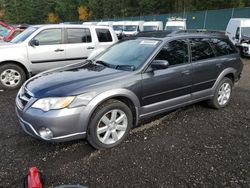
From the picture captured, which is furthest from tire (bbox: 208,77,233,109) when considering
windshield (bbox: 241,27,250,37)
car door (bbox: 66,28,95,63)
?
windshield (bbox: 241,27,250,37)

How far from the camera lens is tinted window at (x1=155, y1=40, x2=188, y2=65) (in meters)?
4.12

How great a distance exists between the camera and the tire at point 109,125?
3418 millimetres

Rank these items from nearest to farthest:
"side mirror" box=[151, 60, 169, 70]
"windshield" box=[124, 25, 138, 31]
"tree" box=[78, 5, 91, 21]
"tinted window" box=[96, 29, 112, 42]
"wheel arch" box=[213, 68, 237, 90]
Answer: "side mirror" box=[151, 60, 169, 70] < "wheel arch" box=[213, 68, 237, 90] < "tinted window" box=[96, 29, 112, 42] < "windshield" box=[124, 25, 138, 31] < "tree" box=[78, 5, 91, 21]

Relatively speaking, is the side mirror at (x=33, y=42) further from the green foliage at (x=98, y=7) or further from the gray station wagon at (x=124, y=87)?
the green foliage at (x=98, y=7)

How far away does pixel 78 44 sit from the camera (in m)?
7.52

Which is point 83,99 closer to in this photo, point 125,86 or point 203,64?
point 125,86

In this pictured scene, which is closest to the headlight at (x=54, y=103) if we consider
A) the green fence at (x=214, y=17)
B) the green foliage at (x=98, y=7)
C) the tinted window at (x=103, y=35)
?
the tinted window at (x=103, y=35)

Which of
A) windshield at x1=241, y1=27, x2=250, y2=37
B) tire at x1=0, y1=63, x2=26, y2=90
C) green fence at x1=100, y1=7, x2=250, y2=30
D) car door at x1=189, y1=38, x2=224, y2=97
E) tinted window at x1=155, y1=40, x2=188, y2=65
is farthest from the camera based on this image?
green fence at x1=100, y1=7, x2=250, y2=30

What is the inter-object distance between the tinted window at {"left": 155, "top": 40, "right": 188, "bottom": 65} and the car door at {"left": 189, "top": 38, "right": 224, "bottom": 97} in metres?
0.19

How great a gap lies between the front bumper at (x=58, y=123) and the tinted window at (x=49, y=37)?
416 centimetres

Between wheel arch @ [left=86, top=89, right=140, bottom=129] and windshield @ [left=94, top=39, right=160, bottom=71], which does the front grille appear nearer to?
wheel arch @ [left=86, top=89, right=140, bottom=129]

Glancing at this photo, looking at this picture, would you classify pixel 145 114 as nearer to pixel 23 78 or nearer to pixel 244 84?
pixel 23 78

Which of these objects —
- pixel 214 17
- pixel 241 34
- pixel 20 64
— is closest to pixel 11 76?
pixel 20 64

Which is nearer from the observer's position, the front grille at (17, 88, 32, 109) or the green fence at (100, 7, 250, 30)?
the front grille at (17, 88, 32, 109)
